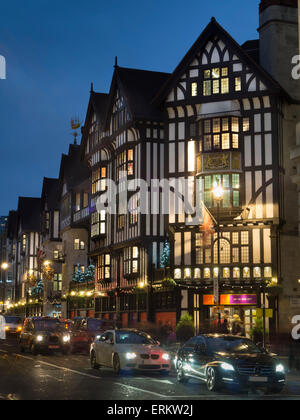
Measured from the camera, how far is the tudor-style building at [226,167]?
4372 cm

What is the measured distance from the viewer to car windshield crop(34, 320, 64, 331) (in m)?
31.7

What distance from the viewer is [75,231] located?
69250 mm

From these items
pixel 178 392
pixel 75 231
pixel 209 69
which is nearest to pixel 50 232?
pixel 75 231

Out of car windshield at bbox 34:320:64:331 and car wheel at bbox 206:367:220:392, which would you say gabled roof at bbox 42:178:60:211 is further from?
car wheel at bbox 206:367:220:392

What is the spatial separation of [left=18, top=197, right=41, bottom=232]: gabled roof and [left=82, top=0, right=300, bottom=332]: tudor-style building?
4612 cm

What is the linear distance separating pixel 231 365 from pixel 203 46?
3265 cm

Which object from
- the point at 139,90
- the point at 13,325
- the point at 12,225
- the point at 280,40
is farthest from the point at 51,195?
the point at 280,40

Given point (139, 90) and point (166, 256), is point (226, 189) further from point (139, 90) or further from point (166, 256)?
point (139, 90)

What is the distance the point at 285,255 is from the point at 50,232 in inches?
1580

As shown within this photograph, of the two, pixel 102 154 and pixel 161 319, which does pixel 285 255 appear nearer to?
pixel 161 319

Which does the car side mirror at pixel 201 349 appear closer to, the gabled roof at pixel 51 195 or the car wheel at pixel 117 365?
the car wheel at pixel 117 365

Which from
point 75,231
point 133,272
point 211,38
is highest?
point 211,38

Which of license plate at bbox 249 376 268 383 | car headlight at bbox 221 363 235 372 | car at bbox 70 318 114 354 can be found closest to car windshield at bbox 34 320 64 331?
car at bbox 70 318 114 354

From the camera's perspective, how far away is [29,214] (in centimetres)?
9788
